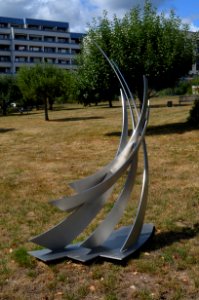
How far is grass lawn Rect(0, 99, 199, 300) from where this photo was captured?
5.56m

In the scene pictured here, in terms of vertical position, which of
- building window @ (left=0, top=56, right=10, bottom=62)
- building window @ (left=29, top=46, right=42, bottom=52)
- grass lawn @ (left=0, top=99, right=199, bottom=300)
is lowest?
grass lawn @ (left=0, top=99, right=199, bottom=300)

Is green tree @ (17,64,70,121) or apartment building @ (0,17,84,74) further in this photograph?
apartment building @ (0,17,84,74)

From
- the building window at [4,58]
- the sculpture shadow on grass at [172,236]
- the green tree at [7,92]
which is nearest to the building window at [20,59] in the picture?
the building window at [4,58]

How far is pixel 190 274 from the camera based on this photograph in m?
5.82

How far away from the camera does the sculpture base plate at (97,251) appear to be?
6297 millimetres

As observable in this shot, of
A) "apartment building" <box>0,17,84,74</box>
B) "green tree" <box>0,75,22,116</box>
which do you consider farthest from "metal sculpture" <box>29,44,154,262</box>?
"apartment building" <box>0,17,84,74</box>

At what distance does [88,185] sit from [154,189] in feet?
12.9

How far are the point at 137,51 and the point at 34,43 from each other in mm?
84820

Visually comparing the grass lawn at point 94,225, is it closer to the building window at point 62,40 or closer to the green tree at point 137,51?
the green tree at point 137,51

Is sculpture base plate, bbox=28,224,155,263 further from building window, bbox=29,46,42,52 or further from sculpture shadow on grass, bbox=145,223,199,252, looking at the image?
building window, bbox=29,46,42,52

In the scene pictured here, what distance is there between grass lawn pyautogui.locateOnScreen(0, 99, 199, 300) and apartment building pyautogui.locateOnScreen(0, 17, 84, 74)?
266 feet

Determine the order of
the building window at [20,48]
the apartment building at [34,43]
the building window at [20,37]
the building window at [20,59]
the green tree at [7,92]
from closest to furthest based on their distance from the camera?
the green tree at [7,92] → the apartment building at [34,43] → the building window at [20,59] → the building window at [20,48] → the building window at [20,37]

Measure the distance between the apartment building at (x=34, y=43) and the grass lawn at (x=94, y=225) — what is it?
266 ft

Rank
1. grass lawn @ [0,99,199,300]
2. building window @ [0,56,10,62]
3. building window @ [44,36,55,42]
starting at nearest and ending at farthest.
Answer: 1. grass lawn @ [0,99,199,300]
2. building window @ [0,56,10,62]
3. building window @ [44,36,55,42]
